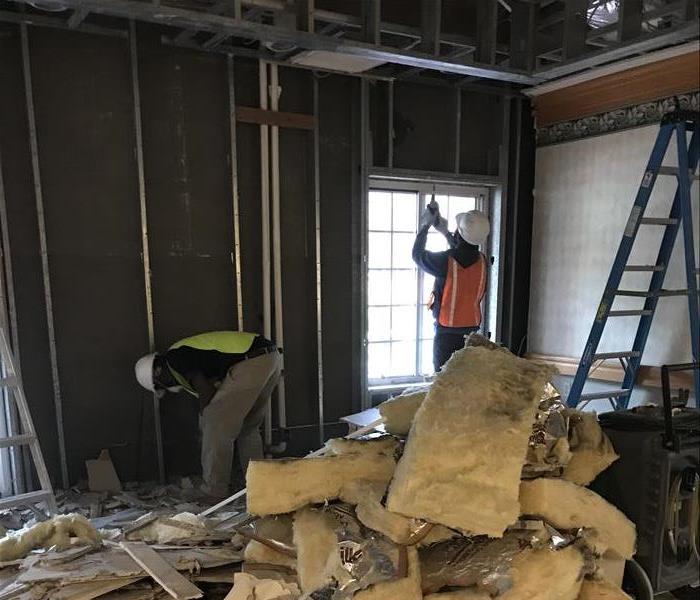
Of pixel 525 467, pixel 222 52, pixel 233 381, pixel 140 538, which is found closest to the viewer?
pixel 525 467

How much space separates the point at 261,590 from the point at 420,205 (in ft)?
11.1

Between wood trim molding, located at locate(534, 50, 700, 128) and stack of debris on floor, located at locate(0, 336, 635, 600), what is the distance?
2.81m

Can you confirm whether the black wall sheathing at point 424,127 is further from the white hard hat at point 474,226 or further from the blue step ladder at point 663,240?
the blue step ladder at point 663,240

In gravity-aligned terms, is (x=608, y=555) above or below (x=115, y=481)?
above

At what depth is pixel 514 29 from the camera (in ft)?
10.9

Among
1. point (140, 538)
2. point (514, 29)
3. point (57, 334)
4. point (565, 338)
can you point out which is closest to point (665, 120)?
point (514, 29)

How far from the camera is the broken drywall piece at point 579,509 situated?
1332 mm

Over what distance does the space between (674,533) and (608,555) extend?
0.20 meters

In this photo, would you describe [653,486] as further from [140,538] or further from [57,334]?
[57,334]

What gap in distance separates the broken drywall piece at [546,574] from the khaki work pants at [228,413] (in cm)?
222

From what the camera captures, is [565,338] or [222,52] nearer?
[222,52]

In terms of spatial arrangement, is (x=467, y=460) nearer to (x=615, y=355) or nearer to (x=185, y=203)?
(x=615, y=355)

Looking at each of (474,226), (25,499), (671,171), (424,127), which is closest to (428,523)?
(25,499)

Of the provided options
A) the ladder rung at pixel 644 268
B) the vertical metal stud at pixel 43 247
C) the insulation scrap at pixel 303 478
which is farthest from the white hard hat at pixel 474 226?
the vertical metal stud at pixel 43 247
